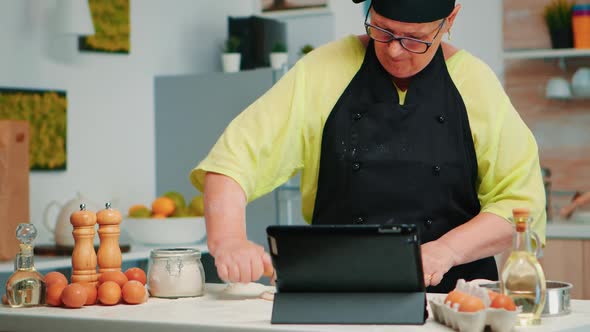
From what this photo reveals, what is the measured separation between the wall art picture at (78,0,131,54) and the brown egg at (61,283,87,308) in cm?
251

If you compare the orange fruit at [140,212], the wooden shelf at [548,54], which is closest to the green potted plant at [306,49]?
the wooden shelf at [548,54]

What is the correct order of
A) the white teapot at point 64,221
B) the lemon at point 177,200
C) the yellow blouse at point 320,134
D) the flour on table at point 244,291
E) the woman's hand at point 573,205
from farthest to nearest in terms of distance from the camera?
the woman's hand at point 573,205
the lemon at point 177,200
the white teapot at point 64,221
the yellow blouse at point 320,134
the flour on table at point 244,291

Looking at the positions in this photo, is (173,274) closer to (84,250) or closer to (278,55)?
(84,250)

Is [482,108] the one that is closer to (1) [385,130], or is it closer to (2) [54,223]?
(1) [385,130]

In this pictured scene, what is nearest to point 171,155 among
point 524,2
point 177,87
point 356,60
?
point 177,87

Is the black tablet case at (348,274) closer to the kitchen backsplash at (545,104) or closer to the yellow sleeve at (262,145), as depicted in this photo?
the yellow sleeve at (262,145)

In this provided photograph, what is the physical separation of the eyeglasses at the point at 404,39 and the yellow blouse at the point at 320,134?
16 cm

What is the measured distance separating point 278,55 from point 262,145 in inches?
96.1

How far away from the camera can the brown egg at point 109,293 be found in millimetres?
1894

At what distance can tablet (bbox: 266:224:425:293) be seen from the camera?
1.57 metres

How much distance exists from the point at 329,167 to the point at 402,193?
18 centimetres

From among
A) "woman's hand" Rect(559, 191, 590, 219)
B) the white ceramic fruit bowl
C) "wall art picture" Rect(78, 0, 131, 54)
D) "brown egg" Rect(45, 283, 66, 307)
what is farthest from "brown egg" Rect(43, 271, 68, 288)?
"woman's hand" Rect(559, 191, 590, 219)

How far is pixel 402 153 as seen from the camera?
221cm

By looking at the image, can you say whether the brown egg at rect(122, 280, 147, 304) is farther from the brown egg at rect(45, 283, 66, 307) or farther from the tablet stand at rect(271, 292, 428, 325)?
the tablet stand at rect(271, 292, 428, 325)
